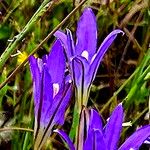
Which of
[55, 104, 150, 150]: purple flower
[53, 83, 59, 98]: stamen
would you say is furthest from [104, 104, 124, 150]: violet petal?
[53, 83, 59, 98]: stamen

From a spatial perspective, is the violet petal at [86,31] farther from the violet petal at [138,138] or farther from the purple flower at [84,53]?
the violet petal at [138,138]

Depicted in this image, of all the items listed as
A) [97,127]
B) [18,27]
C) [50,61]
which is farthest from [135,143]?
[18,27]

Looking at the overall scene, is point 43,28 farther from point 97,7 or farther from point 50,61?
point 50,61

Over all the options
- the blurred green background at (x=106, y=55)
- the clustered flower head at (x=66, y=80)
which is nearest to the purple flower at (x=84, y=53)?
the clustered flower head at (x=66, y=80)

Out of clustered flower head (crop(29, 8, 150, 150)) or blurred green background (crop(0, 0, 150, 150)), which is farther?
blurred green background (crop(0, 0, 150, 150))

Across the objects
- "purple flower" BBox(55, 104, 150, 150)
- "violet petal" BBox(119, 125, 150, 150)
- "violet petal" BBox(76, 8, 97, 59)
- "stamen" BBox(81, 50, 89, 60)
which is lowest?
"violet petal" BBox(119, 125, 150, 150)

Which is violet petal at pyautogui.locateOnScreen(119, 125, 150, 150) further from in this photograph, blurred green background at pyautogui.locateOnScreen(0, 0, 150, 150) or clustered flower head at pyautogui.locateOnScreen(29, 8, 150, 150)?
blurred green background at pyautogui.locateOnScreen(0, 0, 150, 150)

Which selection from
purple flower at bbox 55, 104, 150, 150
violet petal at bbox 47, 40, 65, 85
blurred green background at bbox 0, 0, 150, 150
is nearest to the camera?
purple flower at bbox 55, 104, 150, 150
